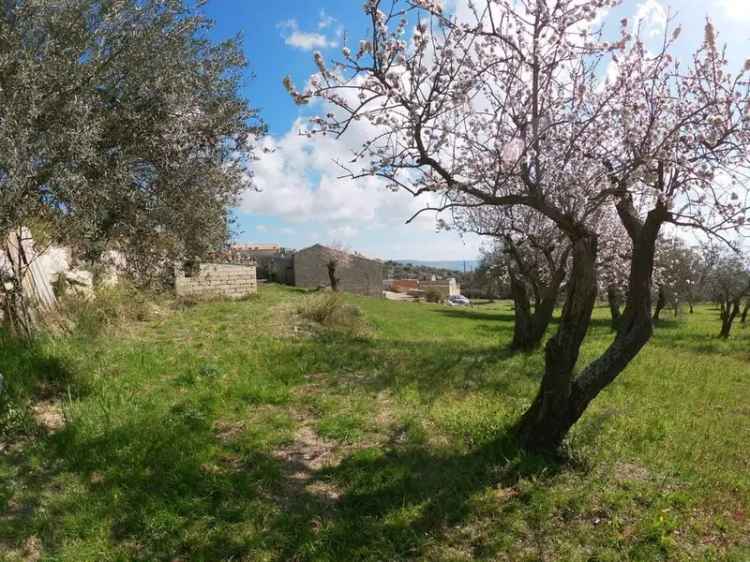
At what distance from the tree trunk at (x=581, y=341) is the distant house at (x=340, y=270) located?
37.7 m

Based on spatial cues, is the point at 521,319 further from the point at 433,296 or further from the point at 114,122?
the point at 433,296

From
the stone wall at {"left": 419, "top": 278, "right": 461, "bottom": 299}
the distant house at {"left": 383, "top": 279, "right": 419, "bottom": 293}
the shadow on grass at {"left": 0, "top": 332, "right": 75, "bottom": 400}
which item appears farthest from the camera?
the distant house at {"left": 383, "top": 279, "right": 419, "bottom": 293}

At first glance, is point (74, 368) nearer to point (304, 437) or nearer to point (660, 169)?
point (304, 437)

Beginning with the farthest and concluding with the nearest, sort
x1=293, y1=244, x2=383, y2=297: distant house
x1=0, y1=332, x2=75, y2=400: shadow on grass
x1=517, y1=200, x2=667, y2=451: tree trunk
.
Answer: x1=293, y1=244, x2=383, y2=297: distant house < x1=0, y1=332, x2=75, y2=400: shadow on grass < x1=517, y1=200, x2=667, y2=451: tree trunk

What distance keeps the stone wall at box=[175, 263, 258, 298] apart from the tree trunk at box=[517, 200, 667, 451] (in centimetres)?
1436

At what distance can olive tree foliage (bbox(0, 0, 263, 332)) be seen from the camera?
5918 millimetres

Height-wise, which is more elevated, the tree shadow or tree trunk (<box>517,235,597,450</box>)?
tree trunk (<box>517,235,597,450</box>)

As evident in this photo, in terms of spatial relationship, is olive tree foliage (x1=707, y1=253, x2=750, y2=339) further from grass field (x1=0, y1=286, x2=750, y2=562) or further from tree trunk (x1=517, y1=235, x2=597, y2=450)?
tree trunk (x1=517, y1=235, x2=597, y2=450)

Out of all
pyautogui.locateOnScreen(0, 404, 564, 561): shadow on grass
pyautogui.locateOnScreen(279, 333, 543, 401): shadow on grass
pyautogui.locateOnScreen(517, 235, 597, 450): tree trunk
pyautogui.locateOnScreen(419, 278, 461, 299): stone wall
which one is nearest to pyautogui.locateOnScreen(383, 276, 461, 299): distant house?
pyautogui.locateOnScreen(419, 278, 461, 299): stone wall

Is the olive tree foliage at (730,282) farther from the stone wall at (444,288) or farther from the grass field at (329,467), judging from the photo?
the stone wall at (444,288)

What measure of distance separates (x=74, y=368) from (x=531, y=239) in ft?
33.0

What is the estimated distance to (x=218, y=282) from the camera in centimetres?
2011

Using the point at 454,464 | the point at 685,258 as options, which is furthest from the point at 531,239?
the point at 685,258

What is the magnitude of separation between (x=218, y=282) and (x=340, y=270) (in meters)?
25.8
